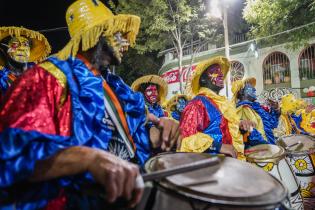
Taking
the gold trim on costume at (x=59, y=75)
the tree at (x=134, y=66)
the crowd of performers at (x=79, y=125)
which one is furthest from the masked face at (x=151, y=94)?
the tree at (x=134, y=66)

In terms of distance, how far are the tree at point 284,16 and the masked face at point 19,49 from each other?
13.8m

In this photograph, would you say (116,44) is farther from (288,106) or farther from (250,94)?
(288,106)

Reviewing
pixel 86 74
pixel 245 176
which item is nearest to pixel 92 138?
pixel 86 74

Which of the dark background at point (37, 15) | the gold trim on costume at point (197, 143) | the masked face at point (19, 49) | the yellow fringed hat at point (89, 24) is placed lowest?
the gold trim on costume at point (197, 143)

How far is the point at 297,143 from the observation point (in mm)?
5207

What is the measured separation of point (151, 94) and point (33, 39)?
4083 millimetres

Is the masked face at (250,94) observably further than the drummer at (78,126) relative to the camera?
Yes

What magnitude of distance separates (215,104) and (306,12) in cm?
1377

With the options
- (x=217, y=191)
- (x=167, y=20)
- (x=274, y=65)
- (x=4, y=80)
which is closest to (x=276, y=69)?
(x=274, y=65)

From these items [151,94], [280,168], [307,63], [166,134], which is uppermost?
[307,63]

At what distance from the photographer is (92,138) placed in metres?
1.79

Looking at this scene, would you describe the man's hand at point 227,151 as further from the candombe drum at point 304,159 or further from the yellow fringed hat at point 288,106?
the yellow fringed hat at point 288,106

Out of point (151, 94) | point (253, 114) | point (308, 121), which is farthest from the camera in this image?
point (151, 94)

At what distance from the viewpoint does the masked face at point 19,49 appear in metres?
4.86
